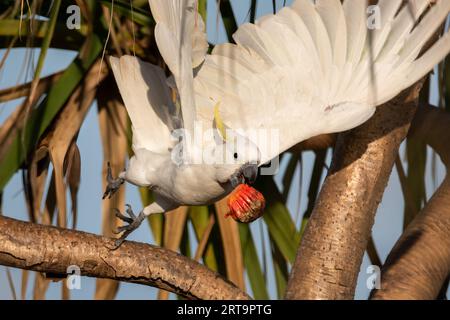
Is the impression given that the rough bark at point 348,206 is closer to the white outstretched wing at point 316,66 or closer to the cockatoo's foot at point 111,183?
the white outstretched wing at point 316,66

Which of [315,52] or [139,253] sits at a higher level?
[315,52]

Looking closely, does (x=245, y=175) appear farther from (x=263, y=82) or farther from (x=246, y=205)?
(x=263, y=82)

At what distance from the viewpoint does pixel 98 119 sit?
2834 mm

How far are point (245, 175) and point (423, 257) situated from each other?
1.59 feet

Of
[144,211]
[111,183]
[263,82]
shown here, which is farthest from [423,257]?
[111,183]

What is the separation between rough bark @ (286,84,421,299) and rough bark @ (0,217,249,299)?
184mm

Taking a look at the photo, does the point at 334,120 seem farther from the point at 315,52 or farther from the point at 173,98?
the point at 173,98

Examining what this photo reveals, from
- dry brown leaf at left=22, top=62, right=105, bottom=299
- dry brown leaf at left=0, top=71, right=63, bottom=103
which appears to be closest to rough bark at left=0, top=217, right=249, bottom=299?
dry brown leaf at left=22, top=62, right=105, bottom=299

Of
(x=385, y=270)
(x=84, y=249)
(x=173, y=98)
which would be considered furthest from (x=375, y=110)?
(x=84, y=249)

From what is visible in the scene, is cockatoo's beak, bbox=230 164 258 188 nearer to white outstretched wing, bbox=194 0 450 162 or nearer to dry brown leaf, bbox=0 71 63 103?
white outstretched wing, bbox=194 0 450 162

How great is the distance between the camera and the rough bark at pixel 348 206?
2.12 meters

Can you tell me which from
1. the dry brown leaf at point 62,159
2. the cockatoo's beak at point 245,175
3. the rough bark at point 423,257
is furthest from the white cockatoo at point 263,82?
the rough bark at point 423,257
